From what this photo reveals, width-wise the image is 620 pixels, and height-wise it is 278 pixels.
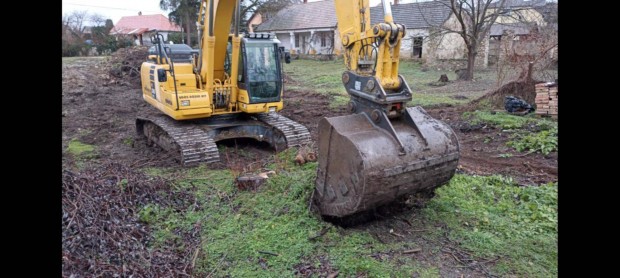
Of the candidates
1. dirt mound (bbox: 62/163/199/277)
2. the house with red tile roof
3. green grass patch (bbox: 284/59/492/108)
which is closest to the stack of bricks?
green grass patch (bbox: 284/59/492/108)

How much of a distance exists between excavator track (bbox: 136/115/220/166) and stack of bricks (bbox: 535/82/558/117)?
7.75 meters

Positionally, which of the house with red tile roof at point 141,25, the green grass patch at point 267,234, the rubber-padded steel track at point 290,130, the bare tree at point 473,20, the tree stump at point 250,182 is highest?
the house with red tile roof at point 141,25

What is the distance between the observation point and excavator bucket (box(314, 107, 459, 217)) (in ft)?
11.5

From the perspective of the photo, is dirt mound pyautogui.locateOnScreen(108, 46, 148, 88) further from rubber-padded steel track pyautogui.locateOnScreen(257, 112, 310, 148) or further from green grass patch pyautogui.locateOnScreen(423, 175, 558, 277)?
green grass patch pyautogui.locateOnScreen(423, 175, 558, 277)

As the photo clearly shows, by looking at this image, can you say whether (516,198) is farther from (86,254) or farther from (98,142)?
(98,142)

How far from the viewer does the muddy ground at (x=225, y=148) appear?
4.15 m

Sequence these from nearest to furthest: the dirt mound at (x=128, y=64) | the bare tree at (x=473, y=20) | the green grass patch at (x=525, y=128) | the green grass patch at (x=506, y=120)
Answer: the green grass patch at (x=525, y=128), the green grass patch at (x=506, y=120), the bare tree at (x=473, y=20), the dirt mound at (x=128, y=64)

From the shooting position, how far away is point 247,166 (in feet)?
22.0

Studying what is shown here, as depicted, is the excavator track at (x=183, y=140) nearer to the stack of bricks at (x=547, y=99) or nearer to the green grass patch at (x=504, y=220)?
the green grass patch at (x=504, y=220)

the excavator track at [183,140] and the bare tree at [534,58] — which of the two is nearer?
the excavator track at [183,140]

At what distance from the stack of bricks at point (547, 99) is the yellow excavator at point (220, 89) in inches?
239

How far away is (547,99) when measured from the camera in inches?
392

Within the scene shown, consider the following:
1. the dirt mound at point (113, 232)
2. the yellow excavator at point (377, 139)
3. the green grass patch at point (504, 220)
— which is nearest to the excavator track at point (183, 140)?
the dirt mound at point (113, 232)

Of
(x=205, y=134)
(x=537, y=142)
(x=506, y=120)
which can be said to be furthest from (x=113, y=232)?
(x=506, y=120)
